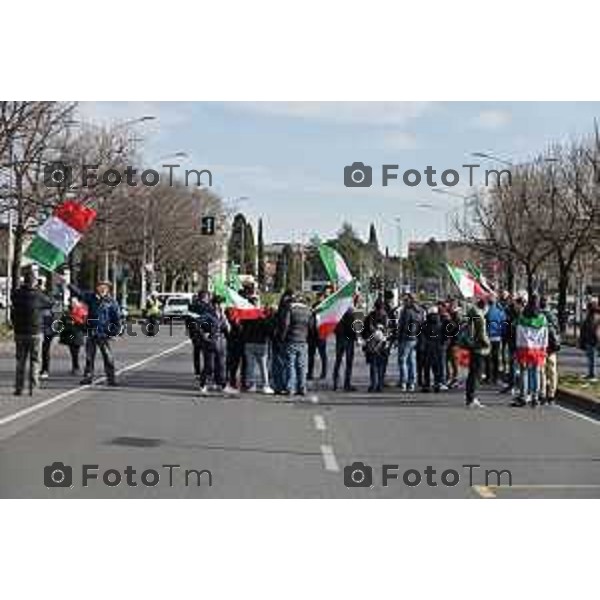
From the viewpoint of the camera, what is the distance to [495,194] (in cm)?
5003

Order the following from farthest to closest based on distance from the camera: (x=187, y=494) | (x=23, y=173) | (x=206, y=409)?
(x=23, y=173), (x=206, y=409), (x=187, y=494)

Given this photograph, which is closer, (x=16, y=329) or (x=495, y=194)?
(x=16, y=329)

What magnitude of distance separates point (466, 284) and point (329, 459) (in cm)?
963

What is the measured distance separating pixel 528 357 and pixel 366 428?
4.00 m

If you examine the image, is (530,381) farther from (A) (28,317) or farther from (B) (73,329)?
(B) (73,329)

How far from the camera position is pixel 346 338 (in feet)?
66.2

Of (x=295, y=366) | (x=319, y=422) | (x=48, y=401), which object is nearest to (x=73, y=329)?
(x=48, y=401)

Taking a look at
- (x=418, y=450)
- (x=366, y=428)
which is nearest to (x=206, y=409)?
(x=366, y=428)

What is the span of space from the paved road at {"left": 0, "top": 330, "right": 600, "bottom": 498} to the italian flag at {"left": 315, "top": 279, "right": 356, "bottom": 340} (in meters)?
1.20

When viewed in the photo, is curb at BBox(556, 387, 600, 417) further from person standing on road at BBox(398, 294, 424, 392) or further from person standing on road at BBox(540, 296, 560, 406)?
person standing on road at BBox(398, 294, 424, 392)

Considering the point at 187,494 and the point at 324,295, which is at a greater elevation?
the point at 324,295

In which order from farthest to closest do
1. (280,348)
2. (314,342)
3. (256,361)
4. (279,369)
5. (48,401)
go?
1. (314,342)
2. (256,361)
3. (279,369)
4. (280,348)
5. (48,401)

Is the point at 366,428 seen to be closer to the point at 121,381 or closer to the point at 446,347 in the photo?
the point at 446,347

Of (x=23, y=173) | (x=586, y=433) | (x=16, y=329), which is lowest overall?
(x=586, y=433)
